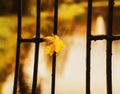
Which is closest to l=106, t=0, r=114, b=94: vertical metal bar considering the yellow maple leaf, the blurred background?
the blurred background

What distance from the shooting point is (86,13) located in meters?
3.14

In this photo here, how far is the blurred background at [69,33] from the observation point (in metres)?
3.09

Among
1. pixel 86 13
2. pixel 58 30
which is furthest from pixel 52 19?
pixel 86 13

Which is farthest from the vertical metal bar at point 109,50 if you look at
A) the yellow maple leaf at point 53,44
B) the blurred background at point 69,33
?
the yellow maple leaf at point 53,44

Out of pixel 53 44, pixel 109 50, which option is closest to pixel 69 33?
pixel 53 44

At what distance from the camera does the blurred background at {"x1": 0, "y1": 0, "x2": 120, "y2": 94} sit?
3090mm

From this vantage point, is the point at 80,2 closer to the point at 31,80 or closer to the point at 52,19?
the point at 52,19

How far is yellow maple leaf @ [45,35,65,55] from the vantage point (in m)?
3.14

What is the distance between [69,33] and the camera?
315 centimetres

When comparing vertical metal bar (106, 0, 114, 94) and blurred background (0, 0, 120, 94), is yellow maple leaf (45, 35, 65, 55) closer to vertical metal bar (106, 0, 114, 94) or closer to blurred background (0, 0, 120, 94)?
blurred background (0, 0, 120, 94)

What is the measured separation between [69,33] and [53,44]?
18 cm

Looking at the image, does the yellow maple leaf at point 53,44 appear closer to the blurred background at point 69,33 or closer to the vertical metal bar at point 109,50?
the blurred background at point 69,33

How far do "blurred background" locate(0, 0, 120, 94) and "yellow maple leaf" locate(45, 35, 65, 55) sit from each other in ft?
0.14

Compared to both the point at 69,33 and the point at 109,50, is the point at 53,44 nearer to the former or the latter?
the point at 69,33
